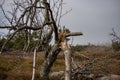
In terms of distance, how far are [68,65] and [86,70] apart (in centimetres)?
436

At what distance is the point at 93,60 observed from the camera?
10219 mm

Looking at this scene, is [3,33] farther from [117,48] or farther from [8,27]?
[117,48]

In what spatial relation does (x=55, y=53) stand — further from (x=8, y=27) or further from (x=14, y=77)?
(x=14, y=77)

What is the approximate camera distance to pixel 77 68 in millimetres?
9781

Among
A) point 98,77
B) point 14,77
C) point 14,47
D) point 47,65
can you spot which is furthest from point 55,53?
point 14,47

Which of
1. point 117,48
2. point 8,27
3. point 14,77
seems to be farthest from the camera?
point 117,48

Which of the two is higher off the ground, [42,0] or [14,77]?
[42,0]

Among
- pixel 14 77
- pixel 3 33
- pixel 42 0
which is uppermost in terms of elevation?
pixel 42 0

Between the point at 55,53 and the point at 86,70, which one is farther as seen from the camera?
the point at 86,70

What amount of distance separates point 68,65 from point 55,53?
10.9 ft

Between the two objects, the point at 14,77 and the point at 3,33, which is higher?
the point at 3,33

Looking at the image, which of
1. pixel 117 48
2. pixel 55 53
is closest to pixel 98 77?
pixel 55 53

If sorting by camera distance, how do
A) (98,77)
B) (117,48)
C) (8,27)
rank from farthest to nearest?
(117,48) → (98,77) → (8,27)

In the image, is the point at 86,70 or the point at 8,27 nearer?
the point at 8,27
